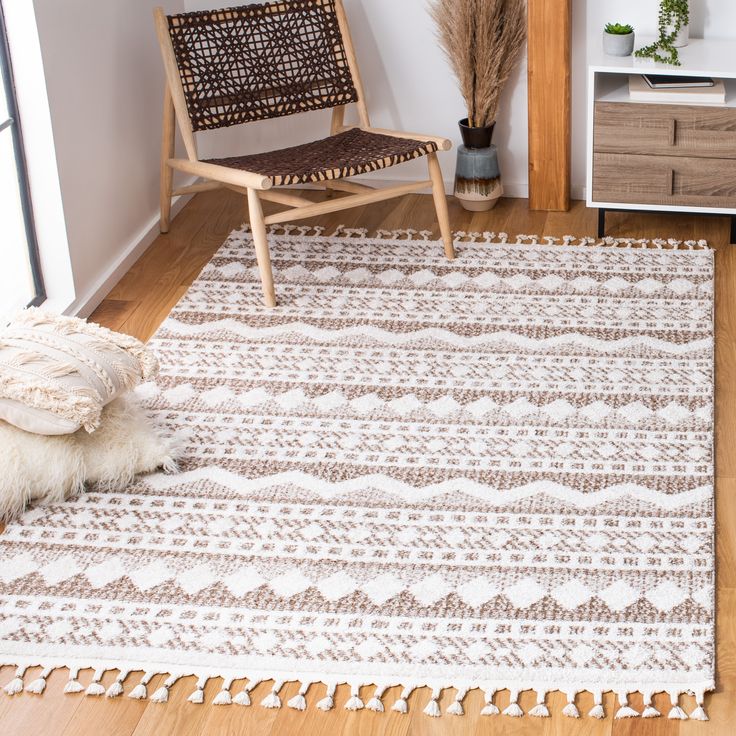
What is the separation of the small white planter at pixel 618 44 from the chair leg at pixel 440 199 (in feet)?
1.95

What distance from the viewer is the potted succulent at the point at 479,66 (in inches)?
135

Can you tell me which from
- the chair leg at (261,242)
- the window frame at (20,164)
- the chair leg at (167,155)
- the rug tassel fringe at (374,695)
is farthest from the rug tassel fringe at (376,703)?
the chair leg at (167,155)

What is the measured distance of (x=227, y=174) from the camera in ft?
10.1

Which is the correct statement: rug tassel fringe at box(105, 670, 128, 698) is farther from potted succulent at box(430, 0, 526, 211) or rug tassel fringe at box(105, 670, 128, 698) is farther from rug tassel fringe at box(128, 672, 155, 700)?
potted succulent at box(430, 0, 526, 211)

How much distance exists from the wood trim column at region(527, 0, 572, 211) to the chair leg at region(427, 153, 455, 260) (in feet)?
1.55

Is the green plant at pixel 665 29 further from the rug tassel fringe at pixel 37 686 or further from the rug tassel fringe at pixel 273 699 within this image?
the rug tassel fringe at pixel 37 686

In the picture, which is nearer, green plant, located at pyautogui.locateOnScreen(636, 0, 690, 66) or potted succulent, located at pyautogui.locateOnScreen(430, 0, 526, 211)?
green plant, located at pyautogui.locateOnScreen(636, 0, 690, 66)

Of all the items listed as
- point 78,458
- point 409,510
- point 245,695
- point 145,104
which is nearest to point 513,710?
point 245,695

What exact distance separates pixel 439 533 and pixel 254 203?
1222 mm

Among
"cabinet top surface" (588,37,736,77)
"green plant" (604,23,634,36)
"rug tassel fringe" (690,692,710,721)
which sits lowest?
"rug tassel fringe" (690,692,710,721)

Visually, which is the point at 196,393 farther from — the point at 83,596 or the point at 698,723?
the point at 698,723

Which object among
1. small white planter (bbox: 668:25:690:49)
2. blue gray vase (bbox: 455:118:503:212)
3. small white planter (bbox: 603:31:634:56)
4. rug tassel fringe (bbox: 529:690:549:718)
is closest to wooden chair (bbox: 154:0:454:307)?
blue gray vase (bbox: 455:118:503:212)

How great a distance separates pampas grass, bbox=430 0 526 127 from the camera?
3.42 metres

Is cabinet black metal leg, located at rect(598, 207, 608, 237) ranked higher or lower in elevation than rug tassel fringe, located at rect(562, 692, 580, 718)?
higher
